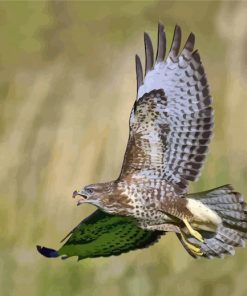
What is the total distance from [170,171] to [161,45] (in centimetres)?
64

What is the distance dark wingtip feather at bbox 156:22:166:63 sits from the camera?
28.1 feet

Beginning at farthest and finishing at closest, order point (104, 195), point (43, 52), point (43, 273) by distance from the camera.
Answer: point (43, 52), point (43, 273), point (104, 195)

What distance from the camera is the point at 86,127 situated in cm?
1137

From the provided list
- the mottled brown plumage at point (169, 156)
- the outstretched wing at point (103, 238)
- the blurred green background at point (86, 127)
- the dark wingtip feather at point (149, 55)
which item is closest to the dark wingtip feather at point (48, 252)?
the outstretched wing at point (103, 238)

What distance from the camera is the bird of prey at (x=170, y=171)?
863cm

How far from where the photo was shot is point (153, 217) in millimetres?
8664

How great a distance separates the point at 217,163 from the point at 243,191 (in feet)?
0.92

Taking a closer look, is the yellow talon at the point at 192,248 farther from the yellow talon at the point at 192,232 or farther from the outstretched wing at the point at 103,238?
the outstretched wing at the point at 103,238

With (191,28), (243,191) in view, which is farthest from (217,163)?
(191,28)

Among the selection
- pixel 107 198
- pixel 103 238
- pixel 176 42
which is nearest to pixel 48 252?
pixel 103 238

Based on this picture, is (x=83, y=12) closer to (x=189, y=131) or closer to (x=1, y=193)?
(x=1, y=193)

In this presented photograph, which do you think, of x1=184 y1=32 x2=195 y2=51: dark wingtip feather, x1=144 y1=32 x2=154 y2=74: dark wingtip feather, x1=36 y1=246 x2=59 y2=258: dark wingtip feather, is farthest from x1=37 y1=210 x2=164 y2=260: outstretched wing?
x1=184 y1=32 x2=195 y2=51: dark wingtip feather

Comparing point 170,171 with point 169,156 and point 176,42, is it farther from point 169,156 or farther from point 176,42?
point 176,42

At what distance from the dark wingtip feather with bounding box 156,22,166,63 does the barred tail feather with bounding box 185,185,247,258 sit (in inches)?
27.6
